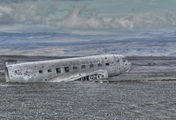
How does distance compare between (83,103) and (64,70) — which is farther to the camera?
(64,70)

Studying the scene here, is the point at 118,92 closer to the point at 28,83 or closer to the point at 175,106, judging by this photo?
the point at 175,106

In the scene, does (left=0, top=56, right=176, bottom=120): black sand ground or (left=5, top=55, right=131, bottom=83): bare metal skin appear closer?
(left=0, top=56, right=176, bottom=120): black sand ground

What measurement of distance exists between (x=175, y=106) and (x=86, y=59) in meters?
19.6

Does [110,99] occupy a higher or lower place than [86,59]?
lower

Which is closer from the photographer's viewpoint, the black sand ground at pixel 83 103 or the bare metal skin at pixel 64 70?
the black sand ground at pixel 83 103

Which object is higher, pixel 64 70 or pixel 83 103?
pixel 64 70

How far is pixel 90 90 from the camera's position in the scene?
35.1m

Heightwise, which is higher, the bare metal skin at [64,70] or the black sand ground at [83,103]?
the bare metal skin at [64,70]

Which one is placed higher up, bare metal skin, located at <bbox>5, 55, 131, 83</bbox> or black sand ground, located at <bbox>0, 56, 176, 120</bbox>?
bare metal skin, located at <bbox>5, 55, 131, 83</bbox>

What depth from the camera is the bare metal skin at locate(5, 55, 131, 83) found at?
4038 centimetres

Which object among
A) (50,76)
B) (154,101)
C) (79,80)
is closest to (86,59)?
(79,80)

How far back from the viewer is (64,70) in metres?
41.9

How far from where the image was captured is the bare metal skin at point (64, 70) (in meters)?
40.4

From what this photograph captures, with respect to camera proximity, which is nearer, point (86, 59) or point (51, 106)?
point (51, 106)
